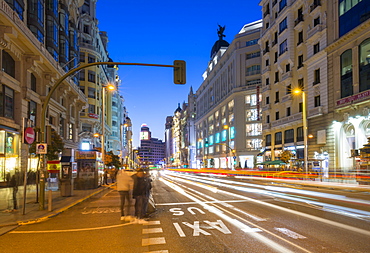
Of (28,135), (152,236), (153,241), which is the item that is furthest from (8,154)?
(153,241)

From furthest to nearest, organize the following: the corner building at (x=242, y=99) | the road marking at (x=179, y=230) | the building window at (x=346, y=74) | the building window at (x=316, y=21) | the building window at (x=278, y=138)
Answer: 1. the corner building at (x=242, y=99)
2. the building window at (x=278, y=138)
3. the building window at (x=316, y=21)
4. the building window at (x=346, y=74)
5. the road marking at (x=179, y=230)

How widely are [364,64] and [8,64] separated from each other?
32.6 metres

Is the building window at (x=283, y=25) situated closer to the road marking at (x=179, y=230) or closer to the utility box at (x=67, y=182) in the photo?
the utility box at (x=67, y=182)

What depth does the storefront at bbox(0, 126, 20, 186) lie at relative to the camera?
968 inches

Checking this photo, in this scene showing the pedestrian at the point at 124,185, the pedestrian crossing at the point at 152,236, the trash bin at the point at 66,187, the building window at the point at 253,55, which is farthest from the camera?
the building window at the point at 253,55

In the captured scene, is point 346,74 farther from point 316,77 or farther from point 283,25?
point 283,25

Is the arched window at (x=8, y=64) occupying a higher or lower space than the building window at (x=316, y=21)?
lower

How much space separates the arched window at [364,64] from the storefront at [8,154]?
32.0 meters

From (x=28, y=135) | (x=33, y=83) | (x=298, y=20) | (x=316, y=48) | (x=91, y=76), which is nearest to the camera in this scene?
(x=28, y=135)

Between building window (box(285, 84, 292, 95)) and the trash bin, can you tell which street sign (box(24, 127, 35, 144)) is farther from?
building window (box(285, 84, 292, 95))

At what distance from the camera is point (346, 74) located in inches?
1412

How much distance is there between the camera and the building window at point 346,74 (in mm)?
35344

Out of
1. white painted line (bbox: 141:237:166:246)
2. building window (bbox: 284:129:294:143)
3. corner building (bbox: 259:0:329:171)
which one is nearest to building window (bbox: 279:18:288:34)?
corner building (bbox: 259:0:329:171)

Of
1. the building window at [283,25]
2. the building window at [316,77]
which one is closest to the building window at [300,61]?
the building window at [316,77]
